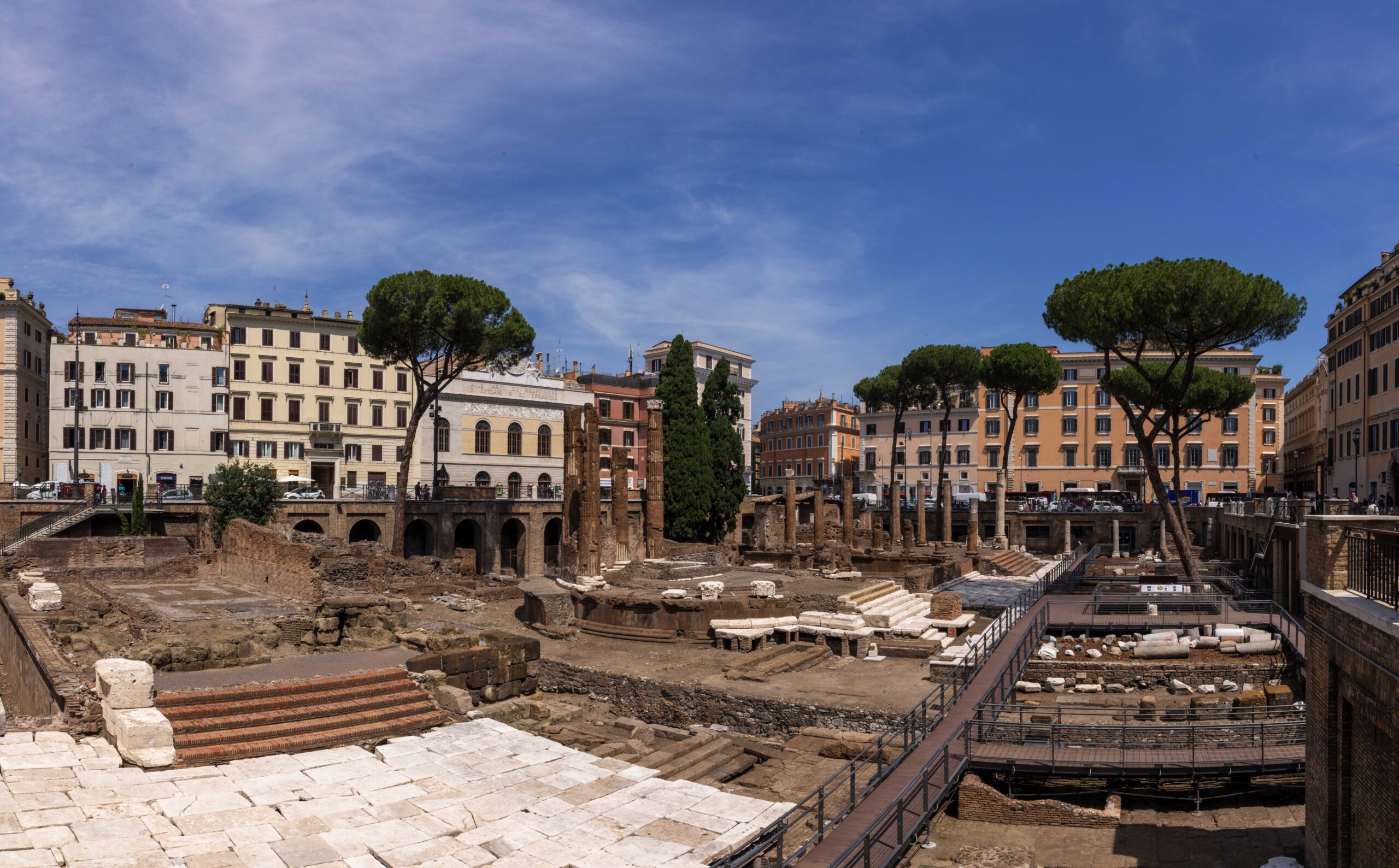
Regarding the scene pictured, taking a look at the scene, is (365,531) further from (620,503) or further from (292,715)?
(292,715)

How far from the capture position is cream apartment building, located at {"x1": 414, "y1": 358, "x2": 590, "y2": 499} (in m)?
59.2

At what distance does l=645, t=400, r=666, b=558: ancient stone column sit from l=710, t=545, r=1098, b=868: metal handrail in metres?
17.8

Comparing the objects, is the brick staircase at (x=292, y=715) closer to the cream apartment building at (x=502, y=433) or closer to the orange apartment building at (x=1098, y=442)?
the cream apartment building at (x=502, y=433)

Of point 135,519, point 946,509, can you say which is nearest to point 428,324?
point 135,519

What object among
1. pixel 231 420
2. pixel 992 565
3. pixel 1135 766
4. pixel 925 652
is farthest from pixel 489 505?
pixel 1135 766

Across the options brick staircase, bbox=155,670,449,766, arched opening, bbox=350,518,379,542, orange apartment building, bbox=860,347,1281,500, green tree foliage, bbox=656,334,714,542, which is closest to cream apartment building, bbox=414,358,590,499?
green tree foliage, bbox=656,334,714,542

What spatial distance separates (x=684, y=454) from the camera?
5712 centimetres

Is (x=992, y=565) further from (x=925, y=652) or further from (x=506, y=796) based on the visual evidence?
(x=506, y=796)

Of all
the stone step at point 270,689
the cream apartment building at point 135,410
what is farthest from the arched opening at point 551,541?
the stone step at point 270,689

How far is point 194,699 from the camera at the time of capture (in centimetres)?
1460

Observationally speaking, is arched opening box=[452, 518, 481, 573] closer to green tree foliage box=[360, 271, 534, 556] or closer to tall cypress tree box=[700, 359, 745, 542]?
green tree foliage box=[360, 271, 534, 556]

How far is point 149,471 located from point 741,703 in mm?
47201

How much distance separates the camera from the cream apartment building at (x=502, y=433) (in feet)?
194

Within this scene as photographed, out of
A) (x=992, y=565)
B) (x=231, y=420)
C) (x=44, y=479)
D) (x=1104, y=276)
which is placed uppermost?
(x=1104, y=276)
